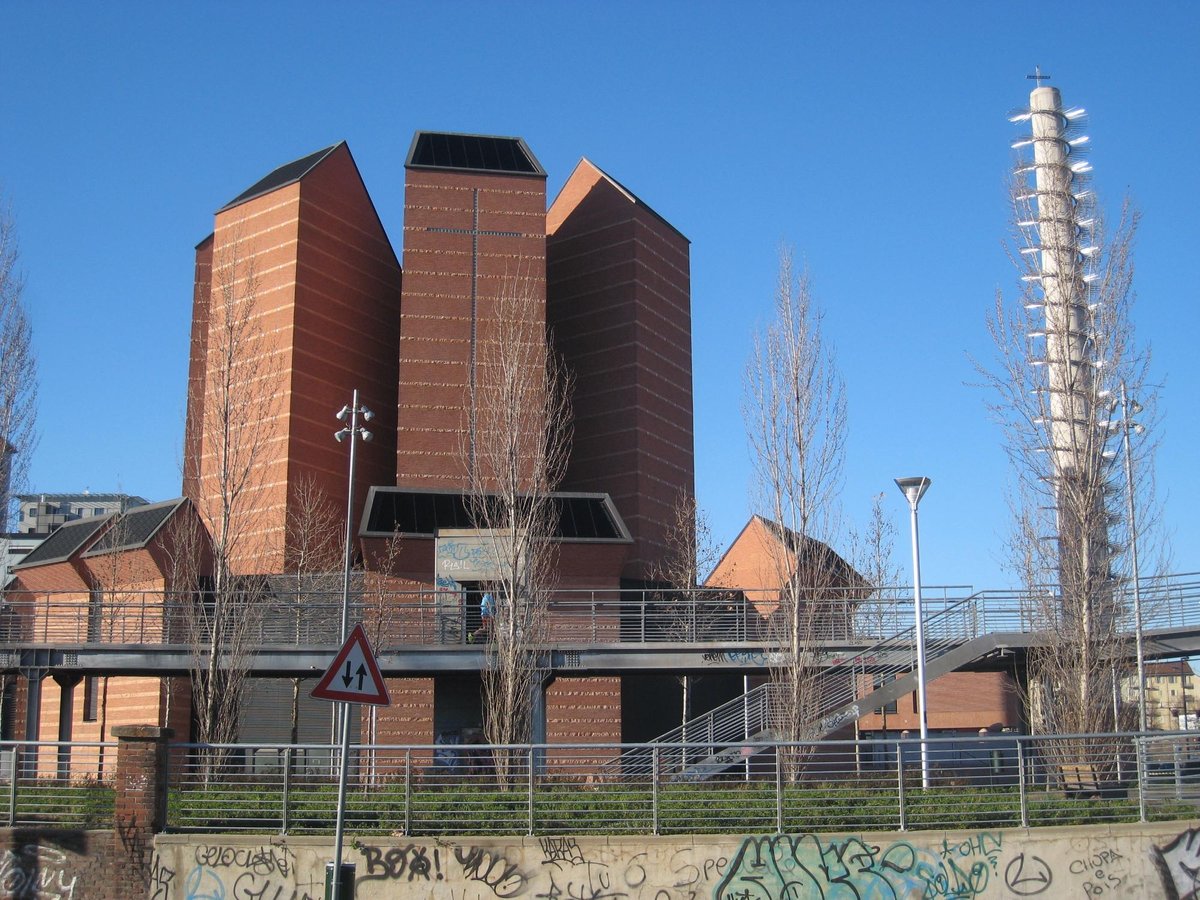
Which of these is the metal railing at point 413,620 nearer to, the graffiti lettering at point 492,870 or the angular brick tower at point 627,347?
the angular brick tower at point 627,347

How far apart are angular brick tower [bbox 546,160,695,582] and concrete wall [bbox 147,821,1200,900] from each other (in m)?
29.5

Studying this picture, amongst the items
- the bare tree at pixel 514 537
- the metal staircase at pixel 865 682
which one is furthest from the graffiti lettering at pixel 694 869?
the metal staircase at pixel 865 682

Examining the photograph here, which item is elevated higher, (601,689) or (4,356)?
(4,356)

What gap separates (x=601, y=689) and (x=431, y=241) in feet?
53.7

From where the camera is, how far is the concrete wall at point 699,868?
14.2 meters

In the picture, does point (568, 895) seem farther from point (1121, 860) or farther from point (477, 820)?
point (1121, 860)

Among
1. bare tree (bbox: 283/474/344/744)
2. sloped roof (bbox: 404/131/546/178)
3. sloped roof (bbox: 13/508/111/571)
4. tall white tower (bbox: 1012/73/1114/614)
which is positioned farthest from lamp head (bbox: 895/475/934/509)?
sloped roof (bbox: 13/508/111/571)

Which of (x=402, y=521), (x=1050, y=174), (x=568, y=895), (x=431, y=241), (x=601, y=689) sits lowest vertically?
(x=568, y=895)

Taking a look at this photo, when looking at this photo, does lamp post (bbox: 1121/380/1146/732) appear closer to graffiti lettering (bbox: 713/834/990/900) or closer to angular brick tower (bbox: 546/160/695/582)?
graffiti lettering (bbox: 713/834/990/900)

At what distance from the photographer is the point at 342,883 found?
11602 mm

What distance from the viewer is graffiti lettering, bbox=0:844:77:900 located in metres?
14.7

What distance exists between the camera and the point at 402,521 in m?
36.5

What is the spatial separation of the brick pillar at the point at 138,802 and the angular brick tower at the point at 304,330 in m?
25.4

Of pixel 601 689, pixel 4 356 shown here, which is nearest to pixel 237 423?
pixel 4 356
